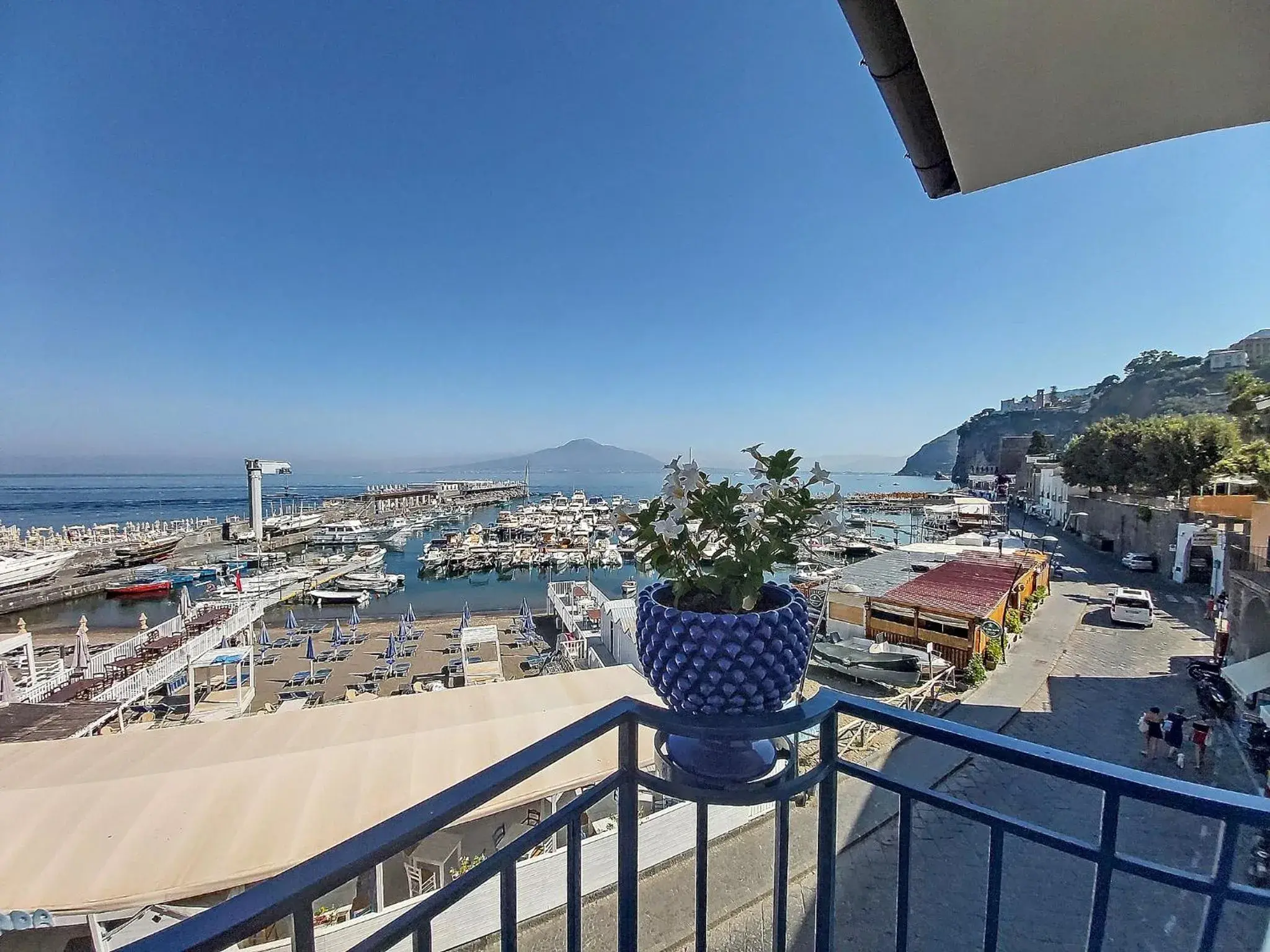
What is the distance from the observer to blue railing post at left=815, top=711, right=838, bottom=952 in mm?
913

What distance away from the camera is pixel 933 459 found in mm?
94375

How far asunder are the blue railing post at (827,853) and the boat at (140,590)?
76.7ft

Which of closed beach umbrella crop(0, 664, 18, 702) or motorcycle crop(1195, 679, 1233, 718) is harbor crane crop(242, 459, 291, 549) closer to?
closed beach umbrella crop(0, 664, 18, 702)

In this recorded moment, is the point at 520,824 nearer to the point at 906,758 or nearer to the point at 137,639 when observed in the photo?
the point at 906,758

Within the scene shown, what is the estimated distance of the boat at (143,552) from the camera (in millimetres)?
20844

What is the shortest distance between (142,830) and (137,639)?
9606mm

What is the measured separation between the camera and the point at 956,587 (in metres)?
8.48

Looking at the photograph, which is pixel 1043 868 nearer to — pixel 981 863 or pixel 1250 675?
pixel 981 863

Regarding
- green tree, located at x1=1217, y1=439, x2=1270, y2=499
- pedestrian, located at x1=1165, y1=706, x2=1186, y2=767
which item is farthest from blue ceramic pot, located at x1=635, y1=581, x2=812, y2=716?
green tree, located at x1=1217, y1=439, x2=1270, y2=499

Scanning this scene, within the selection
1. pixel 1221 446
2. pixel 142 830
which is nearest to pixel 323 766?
pixel 142 830

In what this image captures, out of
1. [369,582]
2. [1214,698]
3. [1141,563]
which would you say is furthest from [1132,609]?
[369,582]

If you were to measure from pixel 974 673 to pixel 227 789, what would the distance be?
803 centimetres

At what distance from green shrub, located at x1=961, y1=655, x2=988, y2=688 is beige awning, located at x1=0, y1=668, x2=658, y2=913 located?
227 inches

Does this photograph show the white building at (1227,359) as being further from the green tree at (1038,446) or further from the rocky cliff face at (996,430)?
the green tree at (1038,446)
